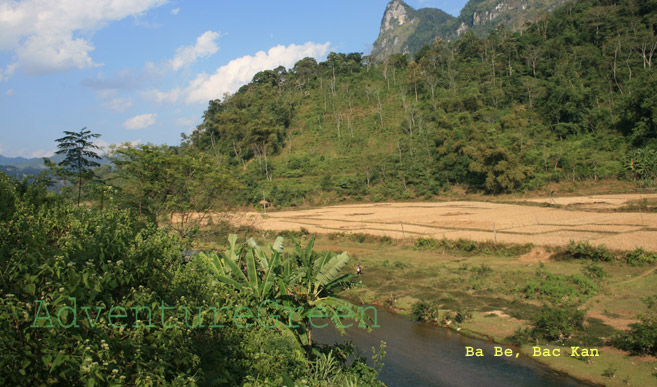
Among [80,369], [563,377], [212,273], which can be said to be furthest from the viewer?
[563,377]

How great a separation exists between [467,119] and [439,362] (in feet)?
138

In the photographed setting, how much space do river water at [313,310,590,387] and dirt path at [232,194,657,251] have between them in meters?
9.24

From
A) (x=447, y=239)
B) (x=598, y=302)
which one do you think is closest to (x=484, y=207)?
(x=447, y=239)

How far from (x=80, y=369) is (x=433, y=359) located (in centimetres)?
1024

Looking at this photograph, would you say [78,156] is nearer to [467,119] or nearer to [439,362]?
[439,362]

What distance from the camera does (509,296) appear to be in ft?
50.2

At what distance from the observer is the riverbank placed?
10.3 metres

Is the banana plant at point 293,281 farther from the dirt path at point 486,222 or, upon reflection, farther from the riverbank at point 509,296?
the dirt path at point 486,222

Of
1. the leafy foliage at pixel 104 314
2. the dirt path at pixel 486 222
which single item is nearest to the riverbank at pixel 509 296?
the dirt path at pixel 486 222

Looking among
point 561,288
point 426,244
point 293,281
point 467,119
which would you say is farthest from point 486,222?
point 467,119

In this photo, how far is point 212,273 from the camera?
23.9 feet

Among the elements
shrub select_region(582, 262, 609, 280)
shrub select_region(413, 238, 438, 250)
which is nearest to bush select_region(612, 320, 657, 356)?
shrub select_region(582, 262, 609, 280)

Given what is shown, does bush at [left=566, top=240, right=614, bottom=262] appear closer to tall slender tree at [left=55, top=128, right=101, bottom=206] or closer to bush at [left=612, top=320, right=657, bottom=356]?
bush at [left=612, top=320, right=657, bottom=356]

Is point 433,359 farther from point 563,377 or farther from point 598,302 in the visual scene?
point 598,302
